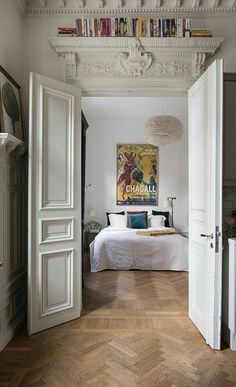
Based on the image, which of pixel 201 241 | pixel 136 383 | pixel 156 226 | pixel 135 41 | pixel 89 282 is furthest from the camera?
pixel 156 226

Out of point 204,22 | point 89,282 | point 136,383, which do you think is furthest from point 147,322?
point 204,22

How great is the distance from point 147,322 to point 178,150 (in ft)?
17.3

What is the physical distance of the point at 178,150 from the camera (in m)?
7.36

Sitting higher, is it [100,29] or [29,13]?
[29,13]

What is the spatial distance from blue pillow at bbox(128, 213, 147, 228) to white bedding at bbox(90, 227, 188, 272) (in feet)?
4.20

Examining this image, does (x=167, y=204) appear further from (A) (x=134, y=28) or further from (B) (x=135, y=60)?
(A) (x=134, y=28)

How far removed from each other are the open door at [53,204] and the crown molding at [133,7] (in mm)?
929

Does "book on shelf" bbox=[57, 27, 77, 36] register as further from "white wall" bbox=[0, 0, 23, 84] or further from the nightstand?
the nightstand

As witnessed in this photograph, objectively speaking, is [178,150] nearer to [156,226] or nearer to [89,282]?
[156,226]

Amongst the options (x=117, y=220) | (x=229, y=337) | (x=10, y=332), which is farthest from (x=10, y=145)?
(x=117, y=220)

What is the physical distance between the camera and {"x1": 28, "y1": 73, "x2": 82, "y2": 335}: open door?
2600 millimetres

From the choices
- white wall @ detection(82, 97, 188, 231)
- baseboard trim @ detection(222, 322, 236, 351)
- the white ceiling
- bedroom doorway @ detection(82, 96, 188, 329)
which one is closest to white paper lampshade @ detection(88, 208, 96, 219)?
bedroom doorway @ detection(82, 96, 188, 329)

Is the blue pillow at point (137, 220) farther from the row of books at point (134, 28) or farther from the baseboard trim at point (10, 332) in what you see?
the row of books at point (134, 28)

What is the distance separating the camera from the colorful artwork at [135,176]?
7.22m
